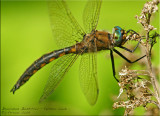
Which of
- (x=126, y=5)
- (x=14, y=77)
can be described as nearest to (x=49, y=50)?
(x=14, y=77)

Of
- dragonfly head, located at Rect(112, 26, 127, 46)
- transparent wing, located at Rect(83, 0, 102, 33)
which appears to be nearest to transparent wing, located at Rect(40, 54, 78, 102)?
transparent wing, located at Rect(83, 0, 102, 33)

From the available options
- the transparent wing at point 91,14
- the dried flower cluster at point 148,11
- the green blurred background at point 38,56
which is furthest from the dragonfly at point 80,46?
the dried flower cluster at point 148,11

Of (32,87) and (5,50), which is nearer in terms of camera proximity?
(32,87)

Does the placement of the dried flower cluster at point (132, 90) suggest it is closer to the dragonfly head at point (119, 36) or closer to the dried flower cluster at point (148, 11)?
the dried flower cluster at point (148, 11)

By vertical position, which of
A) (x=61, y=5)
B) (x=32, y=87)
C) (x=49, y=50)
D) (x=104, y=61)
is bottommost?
(x=32, y=87)

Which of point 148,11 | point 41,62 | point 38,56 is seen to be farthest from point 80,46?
point 148,11

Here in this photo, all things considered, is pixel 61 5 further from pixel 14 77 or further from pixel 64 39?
pixel 14 77

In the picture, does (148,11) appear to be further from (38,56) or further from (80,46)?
(38,56)
